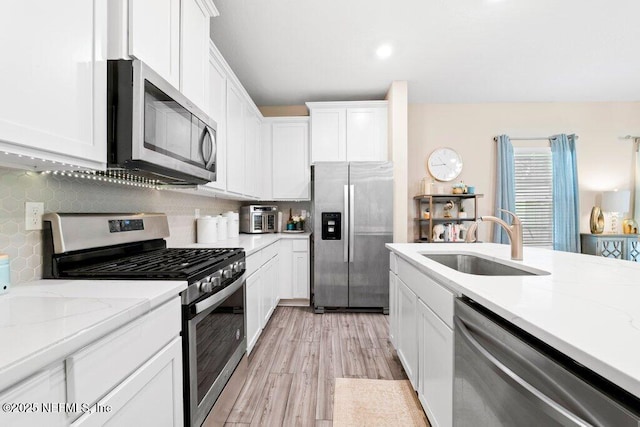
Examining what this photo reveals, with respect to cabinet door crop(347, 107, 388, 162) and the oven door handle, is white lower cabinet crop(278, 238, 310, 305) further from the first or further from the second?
the oven door handle

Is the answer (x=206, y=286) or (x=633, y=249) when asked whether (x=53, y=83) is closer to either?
(x=206, y=286)

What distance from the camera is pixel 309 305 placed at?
360 cm

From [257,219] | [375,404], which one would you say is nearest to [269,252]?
[257,219]

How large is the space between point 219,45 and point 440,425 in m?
3.38

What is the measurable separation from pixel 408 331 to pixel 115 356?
1.59 metres

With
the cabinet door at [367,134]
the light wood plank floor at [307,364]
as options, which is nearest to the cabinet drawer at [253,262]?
the light wood plank floor at [307,364]

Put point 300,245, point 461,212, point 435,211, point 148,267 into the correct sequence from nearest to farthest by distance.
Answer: point 148,267 < point 300,245 < point 461,212 < point 435,211

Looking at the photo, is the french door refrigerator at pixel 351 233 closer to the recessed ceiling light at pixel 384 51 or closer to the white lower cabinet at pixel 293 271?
the white lower cabinet at pixel 293 271

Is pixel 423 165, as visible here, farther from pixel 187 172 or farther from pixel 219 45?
pixel 187 172

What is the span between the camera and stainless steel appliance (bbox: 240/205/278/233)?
3705 mm

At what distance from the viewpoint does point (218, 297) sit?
1.44 meters

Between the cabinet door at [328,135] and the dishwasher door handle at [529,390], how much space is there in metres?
2.99

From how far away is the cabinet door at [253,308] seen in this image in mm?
2135

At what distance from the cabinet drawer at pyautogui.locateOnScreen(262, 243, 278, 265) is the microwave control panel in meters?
0.59
